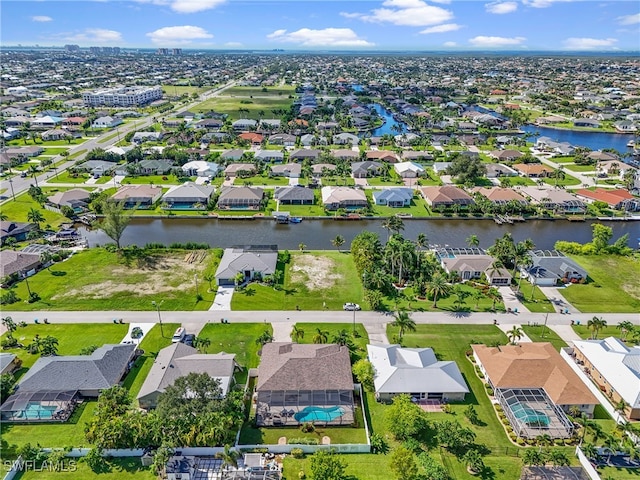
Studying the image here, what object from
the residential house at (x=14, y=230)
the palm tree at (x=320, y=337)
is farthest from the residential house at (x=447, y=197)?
the residential house at (x=14, y=230)

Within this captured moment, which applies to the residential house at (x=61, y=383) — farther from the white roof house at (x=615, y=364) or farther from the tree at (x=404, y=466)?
the white roof house at (x=615, y=364)

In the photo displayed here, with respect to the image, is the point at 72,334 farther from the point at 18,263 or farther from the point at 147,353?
the point at 18,263

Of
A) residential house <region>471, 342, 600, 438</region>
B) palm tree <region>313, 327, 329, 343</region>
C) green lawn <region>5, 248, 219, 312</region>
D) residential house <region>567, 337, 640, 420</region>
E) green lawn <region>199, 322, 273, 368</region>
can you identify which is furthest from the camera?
green lawn <region>5, 248, 219, 312</region>

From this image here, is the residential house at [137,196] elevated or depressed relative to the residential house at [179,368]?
elevated

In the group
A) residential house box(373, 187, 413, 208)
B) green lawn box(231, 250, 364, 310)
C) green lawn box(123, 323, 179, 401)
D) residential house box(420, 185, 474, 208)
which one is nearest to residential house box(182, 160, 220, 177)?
residential house box(373, 187, 413, 208)

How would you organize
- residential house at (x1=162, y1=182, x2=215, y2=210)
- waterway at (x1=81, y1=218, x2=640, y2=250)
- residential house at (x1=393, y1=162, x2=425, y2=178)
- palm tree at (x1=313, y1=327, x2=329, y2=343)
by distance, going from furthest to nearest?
residential house at (x1=393, y1=162, x2=425, y2=178) → residential house at (x1=162, y1=182, x2=215, y2=210) → waterway at (x1=81, y1=218, x2=640, y2=250) → palm tree at (x1=313, y1=327, x2=329, y2=343)

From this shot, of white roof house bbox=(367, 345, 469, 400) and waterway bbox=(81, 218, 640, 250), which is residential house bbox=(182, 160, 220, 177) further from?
white roof house bbox=(367, 345, 469, 400)
